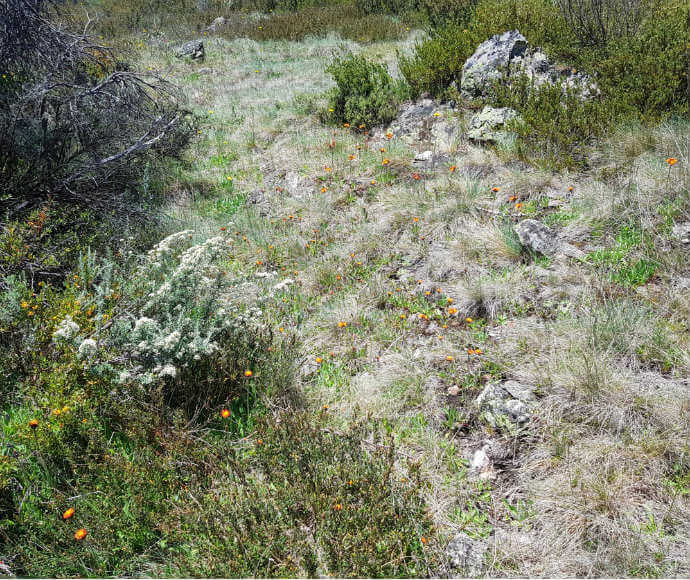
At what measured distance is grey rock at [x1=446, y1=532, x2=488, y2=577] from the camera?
1980mm

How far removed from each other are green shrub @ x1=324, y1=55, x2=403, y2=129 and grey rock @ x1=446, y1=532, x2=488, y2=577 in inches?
243

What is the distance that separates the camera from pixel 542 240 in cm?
383

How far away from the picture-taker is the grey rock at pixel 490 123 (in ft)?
18.1

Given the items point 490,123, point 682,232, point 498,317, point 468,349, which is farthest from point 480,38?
point 468,349

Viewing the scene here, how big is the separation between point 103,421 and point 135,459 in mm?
381

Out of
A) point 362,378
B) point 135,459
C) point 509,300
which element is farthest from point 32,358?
point 509,300

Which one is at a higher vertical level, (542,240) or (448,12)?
(448,12)

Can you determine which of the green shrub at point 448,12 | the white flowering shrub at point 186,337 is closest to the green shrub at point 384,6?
the green shrub at point 448,12

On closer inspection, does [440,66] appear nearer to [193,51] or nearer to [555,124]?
[555,124]

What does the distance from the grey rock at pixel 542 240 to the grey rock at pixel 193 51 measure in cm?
1199

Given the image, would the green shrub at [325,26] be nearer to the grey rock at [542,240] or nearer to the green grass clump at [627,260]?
the grey rock at [542,240]

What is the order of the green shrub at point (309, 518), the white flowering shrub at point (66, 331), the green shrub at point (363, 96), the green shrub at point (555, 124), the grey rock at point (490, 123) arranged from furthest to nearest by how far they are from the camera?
Result: 1. the green shrub at point (363, 96)
2. the grey rock at point (490, 123)
3. the green shrub at point (555, 124)
4. the white flowering shrub at point (66, 331)
5. the green shrub at point (309, 518)

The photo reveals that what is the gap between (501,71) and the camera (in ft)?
19.7

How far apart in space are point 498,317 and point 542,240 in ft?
3.14
